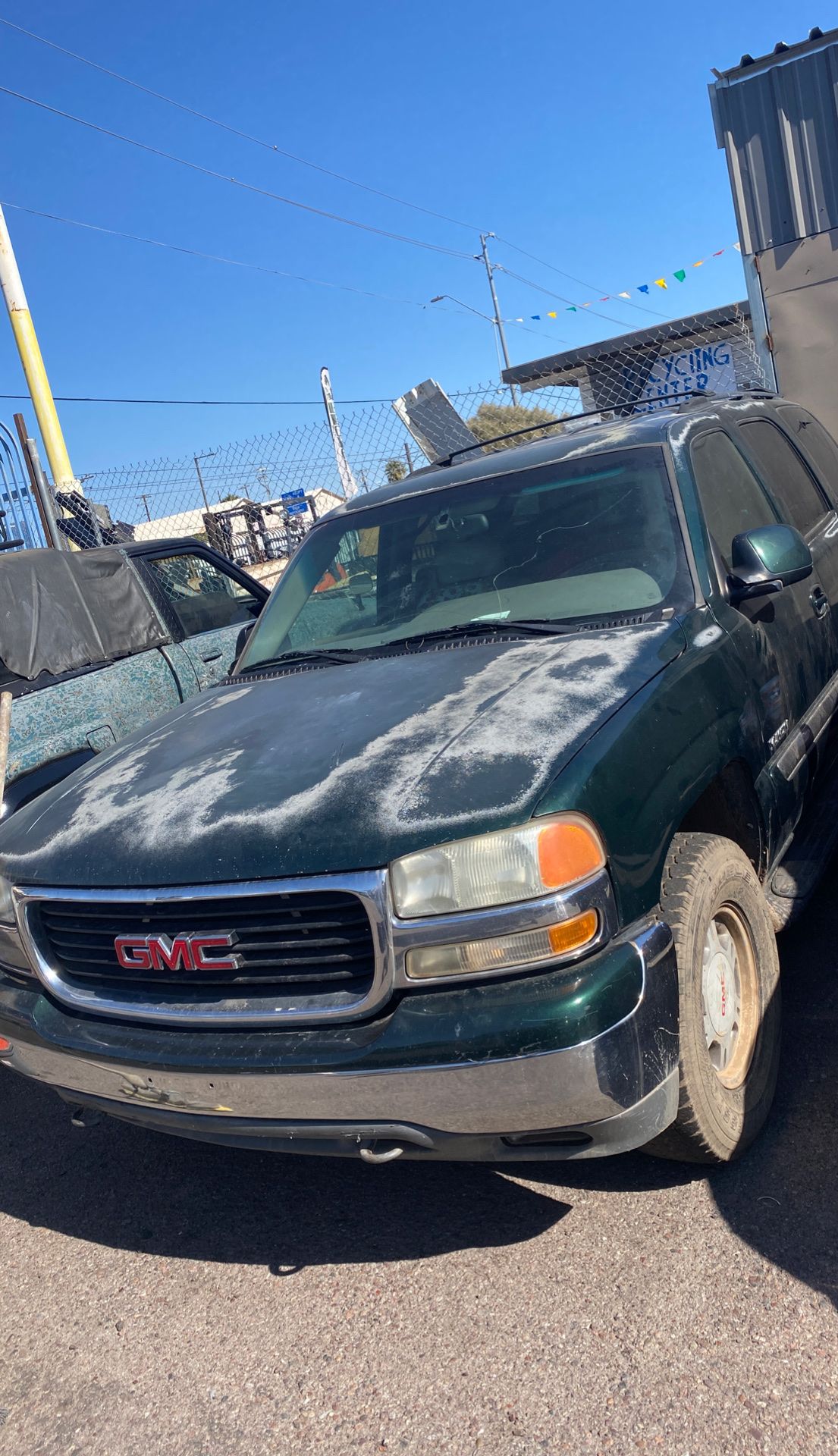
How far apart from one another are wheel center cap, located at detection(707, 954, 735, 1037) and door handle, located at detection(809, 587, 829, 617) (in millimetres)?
1791

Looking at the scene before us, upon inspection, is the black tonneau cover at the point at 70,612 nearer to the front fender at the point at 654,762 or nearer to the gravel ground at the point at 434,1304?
the gravel ground at the point at 434,1304

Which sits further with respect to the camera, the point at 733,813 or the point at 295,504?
the point at 295,504

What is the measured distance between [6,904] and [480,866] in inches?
53.5

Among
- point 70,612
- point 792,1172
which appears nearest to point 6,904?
point 792,1172

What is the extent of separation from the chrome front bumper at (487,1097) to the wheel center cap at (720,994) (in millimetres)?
343

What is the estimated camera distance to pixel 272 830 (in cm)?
244

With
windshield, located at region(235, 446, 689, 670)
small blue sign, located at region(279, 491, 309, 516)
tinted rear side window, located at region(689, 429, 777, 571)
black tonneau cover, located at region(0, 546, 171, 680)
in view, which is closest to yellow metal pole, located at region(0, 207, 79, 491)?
small blue sign, located at region(279, 491, 309, 516)

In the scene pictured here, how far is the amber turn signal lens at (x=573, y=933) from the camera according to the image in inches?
87.6

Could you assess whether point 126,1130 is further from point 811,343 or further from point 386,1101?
point 811,343

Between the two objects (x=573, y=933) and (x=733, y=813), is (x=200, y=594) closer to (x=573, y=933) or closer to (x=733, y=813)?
(x=733, y=813)

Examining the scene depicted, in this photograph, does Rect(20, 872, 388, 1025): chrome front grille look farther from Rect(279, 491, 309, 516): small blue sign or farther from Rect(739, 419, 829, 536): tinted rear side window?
Rect(279, 491, 309, 516): small blue sign

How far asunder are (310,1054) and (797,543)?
2.17 m

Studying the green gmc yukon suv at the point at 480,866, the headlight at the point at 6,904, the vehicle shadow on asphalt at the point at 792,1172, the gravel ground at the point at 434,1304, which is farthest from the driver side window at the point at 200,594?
the vehicle shadow on asphalt at the point at 792,1172

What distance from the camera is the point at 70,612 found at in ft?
17.7
